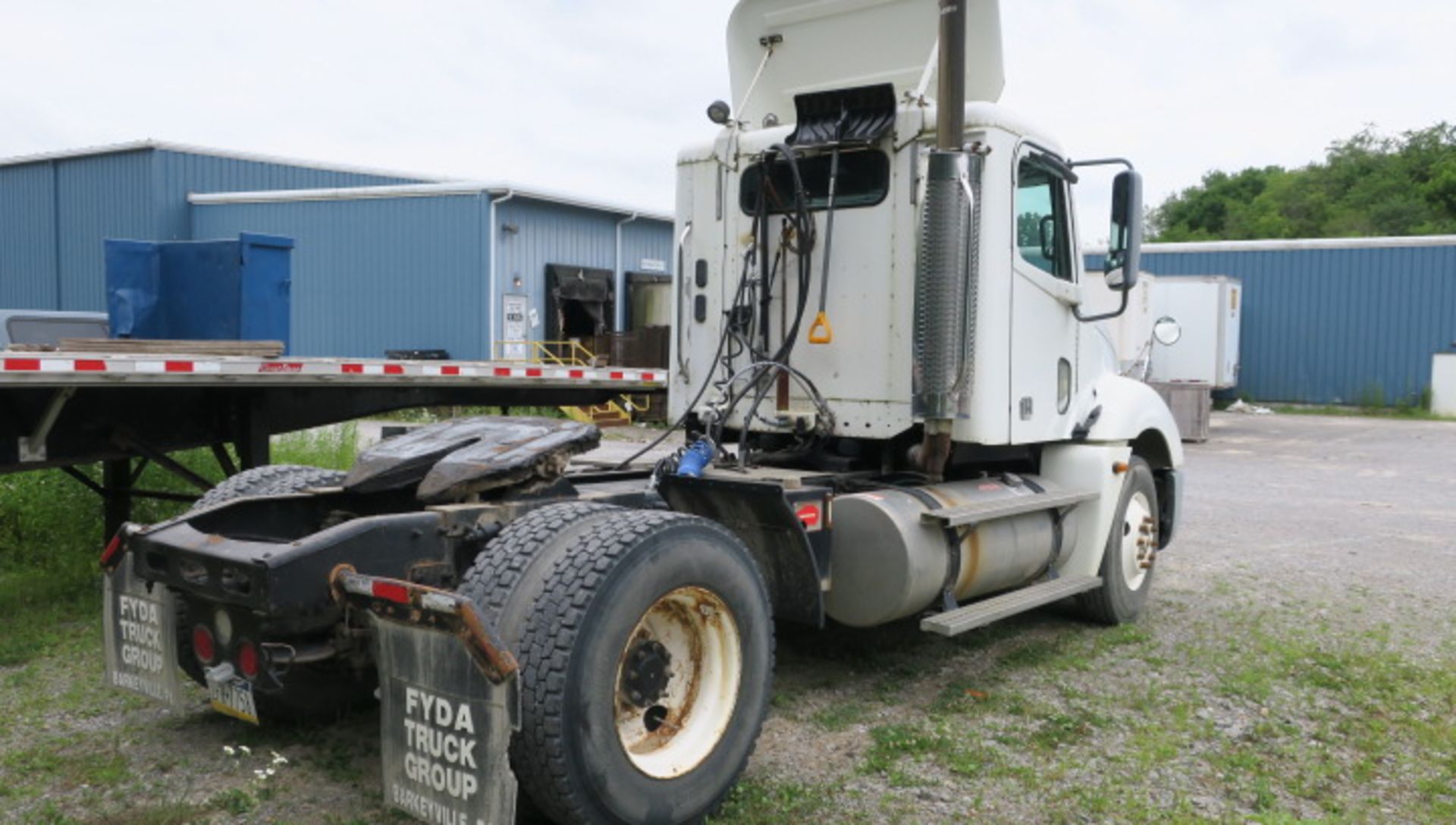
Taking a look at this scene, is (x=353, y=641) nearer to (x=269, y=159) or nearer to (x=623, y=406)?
(x=623, y=406)

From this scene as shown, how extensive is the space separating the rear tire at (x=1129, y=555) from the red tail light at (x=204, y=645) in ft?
14.9

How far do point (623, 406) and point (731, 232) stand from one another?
46.4 feet

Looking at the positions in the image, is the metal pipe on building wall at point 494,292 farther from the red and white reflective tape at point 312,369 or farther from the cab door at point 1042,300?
the cab door at point 1042,300

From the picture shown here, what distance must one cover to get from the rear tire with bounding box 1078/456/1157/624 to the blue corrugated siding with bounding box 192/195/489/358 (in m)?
17.5

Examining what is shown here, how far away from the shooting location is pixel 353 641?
3.93 meters

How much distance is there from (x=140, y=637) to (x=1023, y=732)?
3405mm

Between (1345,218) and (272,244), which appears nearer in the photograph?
(272,244)

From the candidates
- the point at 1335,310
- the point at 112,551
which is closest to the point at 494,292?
the point at 1335,310

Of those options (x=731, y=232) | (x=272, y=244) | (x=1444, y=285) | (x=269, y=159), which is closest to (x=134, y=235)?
(x=269, y=159)

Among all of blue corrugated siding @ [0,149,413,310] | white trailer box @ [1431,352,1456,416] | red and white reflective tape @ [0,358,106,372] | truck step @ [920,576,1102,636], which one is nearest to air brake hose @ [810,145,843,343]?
truck step @ [920,576,1102,636]

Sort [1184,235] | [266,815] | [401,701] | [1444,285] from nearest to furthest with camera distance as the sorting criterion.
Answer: [401,701]
[266,815]
[1444,285]
[1184,235]

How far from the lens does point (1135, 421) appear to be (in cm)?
683

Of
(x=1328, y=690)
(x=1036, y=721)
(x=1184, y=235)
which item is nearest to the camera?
(x=1036, y=721)

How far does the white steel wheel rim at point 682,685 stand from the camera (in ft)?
12.2
